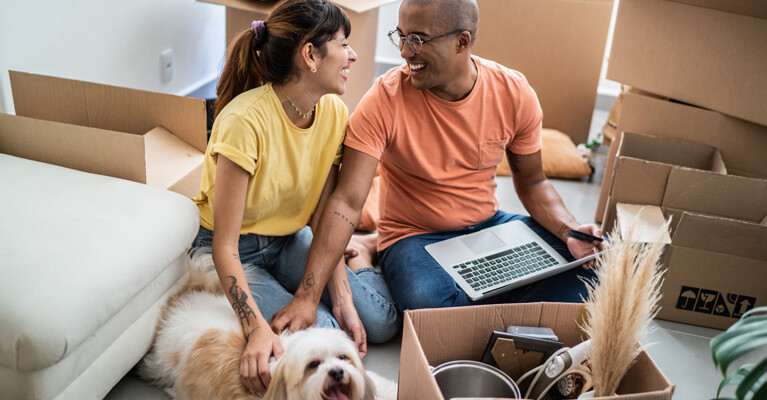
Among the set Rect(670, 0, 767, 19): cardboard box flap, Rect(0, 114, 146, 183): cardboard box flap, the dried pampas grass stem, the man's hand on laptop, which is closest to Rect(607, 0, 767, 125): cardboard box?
Rect(670, 0, 767, 19): cardboard box flap

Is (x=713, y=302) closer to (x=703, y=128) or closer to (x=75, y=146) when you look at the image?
(x=703, y=128)

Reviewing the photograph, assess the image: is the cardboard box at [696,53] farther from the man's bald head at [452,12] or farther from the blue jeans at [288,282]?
the blue jeans at [288,282]

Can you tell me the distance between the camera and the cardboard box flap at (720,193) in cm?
201

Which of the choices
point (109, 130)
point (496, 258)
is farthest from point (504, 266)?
point (109, 130)

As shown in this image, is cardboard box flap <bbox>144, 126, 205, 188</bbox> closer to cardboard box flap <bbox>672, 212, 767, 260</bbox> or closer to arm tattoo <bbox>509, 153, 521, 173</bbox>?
arm tattoo <bbox>509, 153, 521, 173</bbox>

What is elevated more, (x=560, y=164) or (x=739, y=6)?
(x=739, y=6)

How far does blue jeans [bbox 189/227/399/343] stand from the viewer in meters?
1.59

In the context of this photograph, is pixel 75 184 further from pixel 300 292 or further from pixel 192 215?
pixel 300 292

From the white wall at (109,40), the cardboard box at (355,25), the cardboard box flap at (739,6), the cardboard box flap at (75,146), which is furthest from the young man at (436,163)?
the cardboard box flap at (739,6)

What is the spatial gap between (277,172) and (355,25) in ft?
4.68

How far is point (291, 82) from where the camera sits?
1532 mm

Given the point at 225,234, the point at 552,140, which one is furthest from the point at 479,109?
the point at 552,140

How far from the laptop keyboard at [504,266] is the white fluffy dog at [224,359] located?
38cm

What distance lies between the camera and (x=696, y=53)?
2.40 metres
